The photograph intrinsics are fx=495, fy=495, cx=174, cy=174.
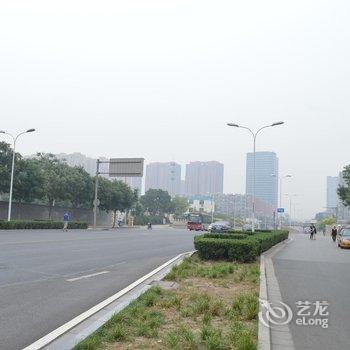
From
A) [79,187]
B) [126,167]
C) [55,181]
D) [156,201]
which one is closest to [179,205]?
[156,201]

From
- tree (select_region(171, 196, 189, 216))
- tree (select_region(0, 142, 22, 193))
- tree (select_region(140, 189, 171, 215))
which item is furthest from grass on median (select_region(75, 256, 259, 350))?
tree (select_region(171, 196, 189, 216))

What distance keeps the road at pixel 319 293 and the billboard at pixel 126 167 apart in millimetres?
31699

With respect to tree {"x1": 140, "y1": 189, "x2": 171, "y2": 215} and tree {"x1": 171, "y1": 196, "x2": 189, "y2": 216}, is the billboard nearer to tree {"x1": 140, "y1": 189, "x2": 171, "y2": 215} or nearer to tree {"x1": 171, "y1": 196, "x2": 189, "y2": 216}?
tree {"x1": 140, "y1": 189, "x2": 171, "y2": 215}

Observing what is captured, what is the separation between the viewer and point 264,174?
11544 centimetres

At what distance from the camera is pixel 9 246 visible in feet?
64.1

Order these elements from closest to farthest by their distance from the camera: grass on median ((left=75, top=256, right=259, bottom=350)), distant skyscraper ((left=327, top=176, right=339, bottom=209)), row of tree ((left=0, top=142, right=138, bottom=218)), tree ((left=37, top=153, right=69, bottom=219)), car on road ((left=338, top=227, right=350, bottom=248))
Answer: grass on median ((left=75, top=256, right=259, bottom=350)) < car on road ((left=338, top=227, right=350, bottom=248)) < row of tree ((left=0, top=142, right=138, bottom=218)) < tree ((left=37, top=153, right=69, bottom=219)) < distant skyscraper ((left=327, top=176, right=339, bottom=209))

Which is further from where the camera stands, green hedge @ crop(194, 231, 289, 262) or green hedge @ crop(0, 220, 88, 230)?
green hedge @ crop(0, 220, 88, 230)

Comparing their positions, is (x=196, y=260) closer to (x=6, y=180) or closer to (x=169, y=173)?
(x=6, y=180)

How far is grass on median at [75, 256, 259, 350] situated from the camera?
597cm

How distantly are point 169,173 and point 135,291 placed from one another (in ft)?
553

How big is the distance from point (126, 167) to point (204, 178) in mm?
133812

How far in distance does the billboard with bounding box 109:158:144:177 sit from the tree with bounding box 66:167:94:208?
1017cm

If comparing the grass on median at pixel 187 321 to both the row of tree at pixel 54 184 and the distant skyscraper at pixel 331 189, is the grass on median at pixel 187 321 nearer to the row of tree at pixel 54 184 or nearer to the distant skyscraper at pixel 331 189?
the row of tree at pixel 54 184

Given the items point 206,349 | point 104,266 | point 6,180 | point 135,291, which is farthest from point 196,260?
point 6,180
